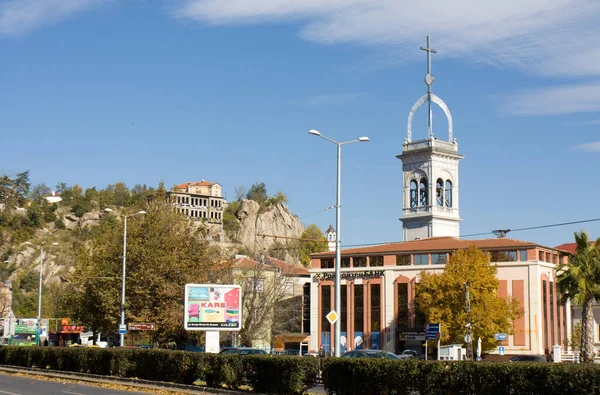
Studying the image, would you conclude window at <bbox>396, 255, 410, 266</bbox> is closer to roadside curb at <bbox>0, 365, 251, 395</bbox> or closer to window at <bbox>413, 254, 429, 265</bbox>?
window at <bbox>413, 254, 429, 265</bbox>

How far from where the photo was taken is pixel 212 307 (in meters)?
39.9

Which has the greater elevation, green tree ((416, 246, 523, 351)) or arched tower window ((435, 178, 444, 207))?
arched tower window ((435, 178, 444, 207))

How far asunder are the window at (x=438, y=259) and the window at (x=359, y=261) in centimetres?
789

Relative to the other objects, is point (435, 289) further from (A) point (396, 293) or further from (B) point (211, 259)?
(B) point (211, 259)

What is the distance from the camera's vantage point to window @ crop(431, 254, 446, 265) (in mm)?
88938

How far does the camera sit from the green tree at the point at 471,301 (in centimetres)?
7288

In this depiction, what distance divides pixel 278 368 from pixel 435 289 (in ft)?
162

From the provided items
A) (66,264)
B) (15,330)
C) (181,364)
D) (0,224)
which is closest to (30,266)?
(66,264)

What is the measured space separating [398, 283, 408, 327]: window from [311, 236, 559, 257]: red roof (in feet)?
13.2

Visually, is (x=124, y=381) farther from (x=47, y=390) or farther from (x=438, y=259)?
(x=438, y=259)

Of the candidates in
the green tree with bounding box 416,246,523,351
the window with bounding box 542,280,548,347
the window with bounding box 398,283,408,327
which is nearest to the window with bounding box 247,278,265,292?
the window with bounding box 398,283,408,327

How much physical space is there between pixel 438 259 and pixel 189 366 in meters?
59.3

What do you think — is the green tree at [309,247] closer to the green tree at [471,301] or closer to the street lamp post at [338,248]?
the green tree at [471,301]

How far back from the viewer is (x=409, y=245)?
94.0 meters
